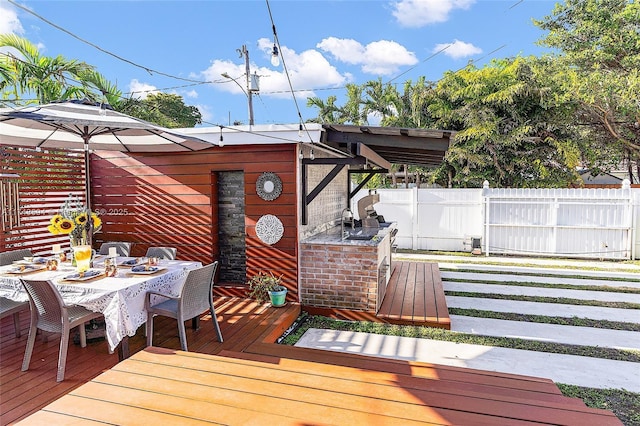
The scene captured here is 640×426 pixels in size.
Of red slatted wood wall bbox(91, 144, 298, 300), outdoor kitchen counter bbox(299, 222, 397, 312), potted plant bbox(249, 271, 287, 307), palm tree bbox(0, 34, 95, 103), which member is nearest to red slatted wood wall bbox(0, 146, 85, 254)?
red slatted wood wall bbox(91, 144, 298, 300)

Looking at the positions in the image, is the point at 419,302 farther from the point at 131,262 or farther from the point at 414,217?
the point at 414,217

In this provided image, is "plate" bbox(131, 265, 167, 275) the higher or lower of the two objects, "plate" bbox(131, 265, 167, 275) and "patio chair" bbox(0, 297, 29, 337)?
the higher

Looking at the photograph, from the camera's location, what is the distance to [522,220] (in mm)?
9602

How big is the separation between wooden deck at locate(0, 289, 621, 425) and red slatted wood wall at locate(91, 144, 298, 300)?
2.23 metres

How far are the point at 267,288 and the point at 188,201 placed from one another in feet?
6.16

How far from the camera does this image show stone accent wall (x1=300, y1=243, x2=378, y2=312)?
5.01m

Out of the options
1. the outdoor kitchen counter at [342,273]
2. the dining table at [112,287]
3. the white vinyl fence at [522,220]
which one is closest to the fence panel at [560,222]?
the white vinyl fence at [522,220]

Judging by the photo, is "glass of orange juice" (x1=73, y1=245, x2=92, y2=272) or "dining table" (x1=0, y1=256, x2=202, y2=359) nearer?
"dining table" (x1=0, y1=256, x2=202, y2=359)

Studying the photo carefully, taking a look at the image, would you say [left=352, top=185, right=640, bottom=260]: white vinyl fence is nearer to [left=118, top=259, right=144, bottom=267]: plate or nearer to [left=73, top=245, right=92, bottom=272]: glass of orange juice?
[left=118, top=259, right=144, bottom=267]: plate

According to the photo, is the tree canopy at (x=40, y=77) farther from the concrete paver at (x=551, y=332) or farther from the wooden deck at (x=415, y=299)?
the concrete paver at (x=551, y=332)

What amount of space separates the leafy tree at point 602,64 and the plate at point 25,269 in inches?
553

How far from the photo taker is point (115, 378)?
2.34 meters

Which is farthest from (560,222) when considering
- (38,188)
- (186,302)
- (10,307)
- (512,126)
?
(38,188)

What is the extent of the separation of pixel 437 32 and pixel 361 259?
7298 mm
